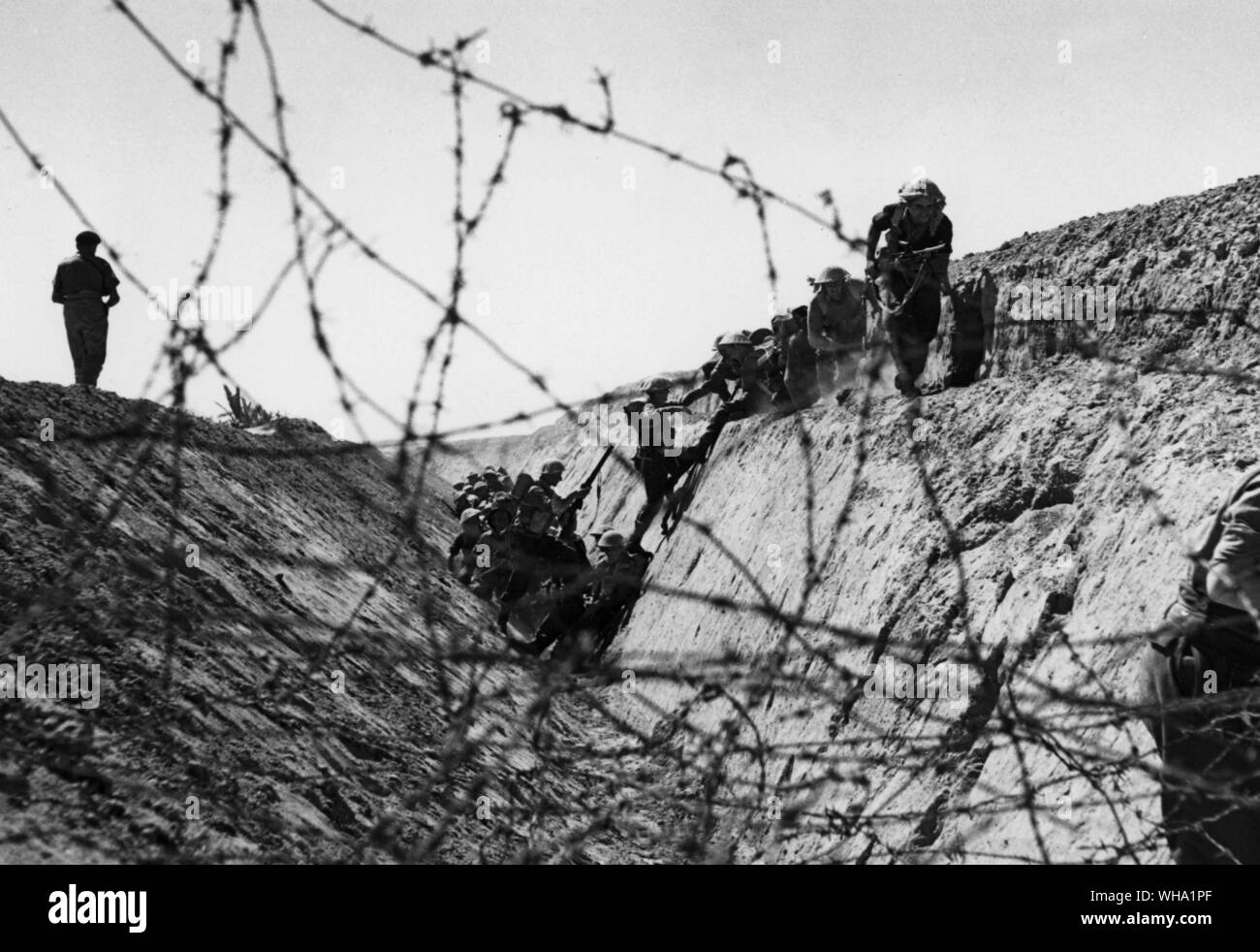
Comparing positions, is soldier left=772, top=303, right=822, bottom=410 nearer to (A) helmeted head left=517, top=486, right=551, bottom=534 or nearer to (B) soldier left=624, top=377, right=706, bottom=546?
(B) soldier left=624, top=377, right=706, bottom=546

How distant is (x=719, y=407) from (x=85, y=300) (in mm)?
6223

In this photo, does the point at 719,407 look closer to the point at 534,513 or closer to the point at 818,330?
the point at 534,513

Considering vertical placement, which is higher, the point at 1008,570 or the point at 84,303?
the point at 84,303

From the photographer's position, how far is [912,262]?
1133 cm

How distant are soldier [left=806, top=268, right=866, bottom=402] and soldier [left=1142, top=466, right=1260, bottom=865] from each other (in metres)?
7.48

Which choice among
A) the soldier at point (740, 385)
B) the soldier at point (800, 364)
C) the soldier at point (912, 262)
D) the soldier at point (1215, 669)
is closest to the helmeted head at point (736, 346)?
the soldier at point (740, 385)

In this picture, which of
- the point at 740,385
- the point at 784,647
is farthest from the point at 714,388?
the point at 784,647

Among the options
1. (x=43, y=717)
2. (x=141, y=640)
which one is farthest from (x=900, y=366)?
(x=43, y=717)

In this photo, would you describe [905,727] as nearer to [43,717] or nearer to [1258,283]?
[1258,283]

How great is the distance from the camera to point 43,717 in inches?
279

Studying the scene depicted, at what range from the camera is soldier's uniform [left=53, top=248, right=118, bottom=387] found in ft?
46.1

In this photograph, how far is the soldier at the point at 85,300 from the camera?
552 inches

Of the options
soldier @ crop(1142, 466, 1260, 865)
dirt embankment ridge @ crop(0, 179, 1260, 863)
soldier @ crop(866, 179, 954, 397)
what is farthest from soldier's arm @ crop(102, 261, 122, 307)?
soldier @ crop(1142, 466, 1260, 865)

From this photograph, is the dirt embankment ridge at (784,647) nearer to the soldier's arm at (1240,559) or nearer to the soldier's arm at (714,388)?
the soldier's arm at (1240,559)
